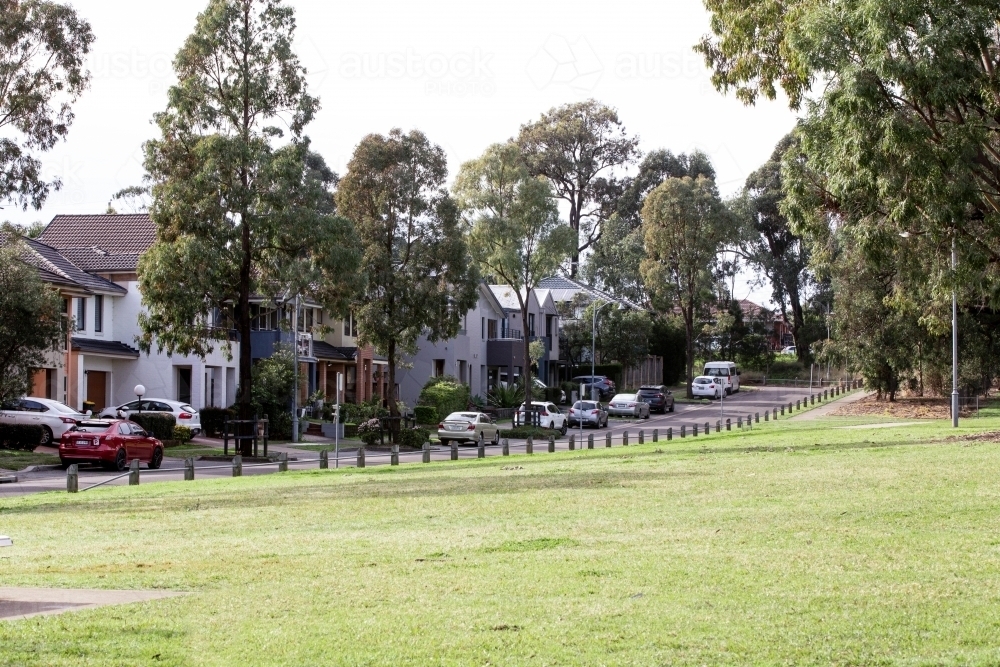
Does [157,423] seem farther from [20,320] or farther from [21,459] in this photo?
[21,459]

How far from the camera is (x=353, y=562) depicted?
1310 centimetres

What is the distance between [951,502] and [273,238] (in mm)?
27786

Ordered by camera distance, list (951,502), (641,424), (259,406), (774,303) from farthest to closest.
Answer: (774,303) → (641,424) → (259,406) → (951,502)

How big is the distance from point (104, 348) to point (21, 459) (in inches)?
684

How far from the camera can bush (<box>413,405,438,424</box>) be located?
214 feet

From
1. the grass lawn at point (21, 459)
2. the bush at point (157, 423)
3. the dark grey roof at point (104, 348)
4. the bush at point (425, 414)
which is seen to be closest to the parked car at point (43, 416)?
the grass lawn at point (21, 459)

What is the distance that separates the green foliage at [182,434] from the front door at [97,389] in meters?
8.12

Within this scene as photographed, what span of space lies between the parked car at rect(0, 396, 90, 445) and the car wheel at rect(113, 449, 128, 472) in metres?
7.72

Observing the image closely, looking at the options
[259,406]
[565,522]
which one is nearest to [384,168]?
[259,406]

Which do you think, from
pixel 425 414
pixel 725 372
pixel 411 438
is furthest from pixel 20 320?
pixel 725 372

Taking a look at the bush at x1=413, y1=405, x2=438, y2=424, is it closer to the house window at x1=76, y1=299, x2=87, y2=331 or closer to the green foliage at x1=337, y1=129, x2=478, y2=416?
the green foliage at x1=337, y1=129, x2=478, y2=416

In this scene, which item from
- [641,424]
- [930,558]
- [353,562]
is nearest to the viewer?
[930,558]

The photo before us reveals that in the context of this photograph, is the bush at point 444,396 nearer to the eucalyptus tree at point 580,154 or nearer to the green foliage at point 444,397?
the green foliage at point 444,397

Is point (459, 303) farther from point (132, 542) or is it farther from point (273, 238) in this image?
point (132, 542)
